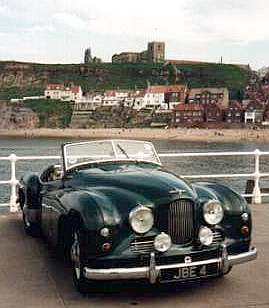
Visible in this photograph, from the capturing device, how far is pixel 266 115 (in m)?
174

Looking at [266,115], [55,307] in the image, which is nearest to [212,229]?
[55,307]

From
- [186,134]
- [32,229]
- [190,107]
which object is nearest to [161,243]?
[32,229]

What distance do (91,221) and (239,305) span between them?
1.47m

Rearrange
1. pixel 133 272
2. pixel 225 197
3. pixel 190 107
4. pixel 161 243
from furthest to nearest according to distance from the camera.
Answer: pixel 190 107 → pixel 225 197 → pixel 161 243 → pixel 133 272

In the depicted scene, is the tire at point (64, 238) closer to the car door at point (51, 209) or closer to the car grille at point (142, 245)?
the car door at point (51, 209)

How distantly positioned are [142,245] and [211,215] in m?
0.73

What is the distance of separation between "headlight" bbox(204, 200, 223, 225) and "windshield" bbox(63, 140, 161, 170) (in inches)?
53.6

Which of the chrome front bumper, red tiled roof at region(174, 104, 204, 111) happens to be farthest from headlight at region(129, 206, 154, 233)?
red tiled roof at region(174, 104, 204, 111)

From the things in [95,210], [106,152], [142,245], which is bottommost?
[142,245]

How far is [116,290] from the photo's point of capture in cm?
523

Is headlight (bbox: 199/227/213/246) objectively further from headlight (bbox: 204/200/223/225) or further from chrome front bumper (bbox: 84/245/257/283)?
chrome front bumper (bbox: 84/245/257/283)

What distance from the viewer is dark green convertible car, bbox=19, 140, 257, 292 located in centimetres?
480

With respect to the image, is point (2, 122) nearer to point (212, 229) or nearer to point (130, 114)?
point (130, 114)

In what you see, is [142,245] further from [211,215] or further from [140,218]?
[211,215]
